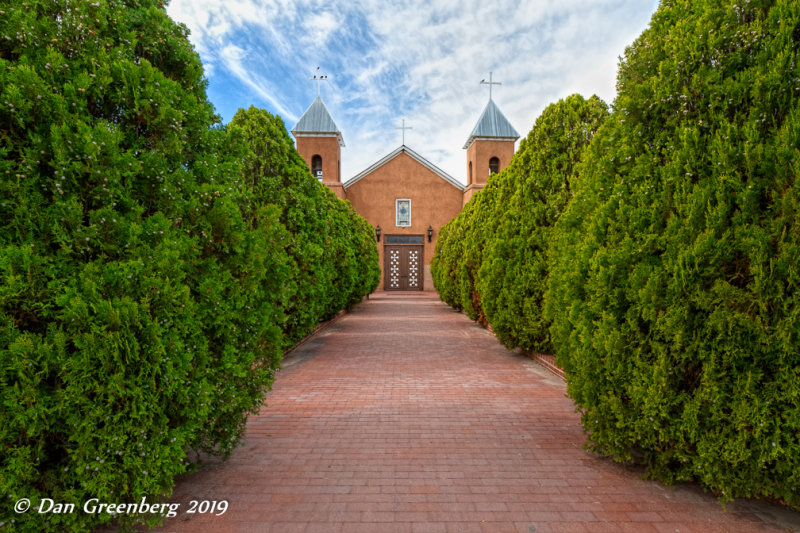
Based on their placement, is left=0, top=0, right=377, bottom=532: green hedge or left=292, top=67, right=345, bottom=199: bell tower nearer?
left=0, top=0, right=377, bottom=532: green hedge

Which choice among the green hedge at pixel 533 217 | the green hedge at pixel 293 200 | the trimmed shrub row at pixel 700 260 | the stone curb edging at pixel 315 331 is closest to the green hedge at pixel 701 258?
the trimmed shrub row at pixel 700 260

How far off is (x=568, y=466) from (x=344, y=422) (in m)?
2.10

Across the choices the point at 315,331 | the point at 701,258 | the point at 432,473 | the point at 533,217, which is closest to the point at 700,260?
the point at 701,258

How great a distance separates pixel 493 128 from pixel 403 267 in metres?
9.73

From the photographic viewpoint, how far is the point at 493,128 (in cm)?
2539

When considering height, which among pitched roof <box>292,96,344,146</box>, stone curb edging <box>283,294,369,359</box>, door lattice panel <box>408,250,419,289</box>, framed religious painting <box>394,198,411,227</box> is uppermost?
pitched roof <box>292,96,344,146</box>

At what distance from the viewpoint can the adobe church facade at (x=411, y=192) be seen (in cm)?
2534

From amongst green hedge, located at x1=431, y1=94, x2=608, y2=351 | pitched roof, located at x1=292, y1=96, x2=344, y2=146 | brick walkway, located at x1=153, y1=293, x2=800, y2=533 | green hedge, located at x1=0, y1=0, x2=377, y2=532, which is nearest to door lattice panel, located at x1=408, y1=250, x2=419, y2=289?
pitched roof, located at x1=292, y1=96, x2=344, y2=146

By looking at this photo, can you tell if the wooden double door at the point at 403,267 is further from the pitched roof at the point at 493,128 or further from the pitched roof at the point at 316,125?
the pitched roof at the point at 493,128

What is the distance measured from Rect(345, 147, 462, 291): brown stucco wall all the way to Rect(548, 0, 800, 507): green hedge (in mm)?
22480

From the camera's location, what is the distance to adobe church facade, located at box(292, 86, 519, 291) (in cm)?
2534

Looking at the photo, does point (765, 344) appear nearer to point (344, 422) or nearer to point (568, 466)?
point (568, 466)

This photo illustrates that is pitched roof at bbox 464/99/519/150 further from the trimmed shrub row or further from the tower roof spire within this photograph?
the trimmed shrub row

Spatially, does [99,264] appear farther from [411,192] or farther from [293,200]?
[411,192]
